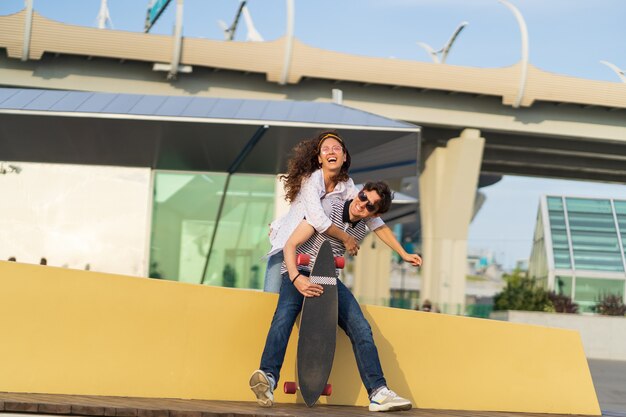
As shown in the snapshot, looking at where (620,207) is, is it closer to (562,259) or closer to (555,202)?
(555,202)

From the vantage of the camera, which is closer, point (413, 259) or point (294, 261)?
point (294, 261)

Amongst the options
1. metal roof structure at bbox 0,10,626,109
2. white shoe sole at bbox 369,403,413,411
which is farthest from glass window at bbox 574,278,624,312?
white shoe sole at bbox 369,403,413,411

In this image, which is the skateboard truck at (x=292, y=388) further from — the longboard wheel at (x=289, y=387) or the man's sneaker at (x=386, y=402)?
the man's sneaker at (x=386, y=402)

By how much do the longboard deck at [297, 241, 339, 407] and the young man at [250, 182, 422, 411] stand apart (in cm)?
8

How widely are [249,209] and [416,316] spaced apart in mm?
14909

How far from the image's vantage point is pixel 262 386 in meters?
6.30

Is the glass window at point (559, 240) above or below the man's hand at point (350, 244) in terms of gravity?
above

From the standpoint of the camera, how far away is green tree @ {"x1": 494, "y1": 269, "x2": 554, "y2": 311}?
35.0 metres

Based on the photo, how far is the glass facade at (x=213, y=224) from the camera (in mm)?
21578

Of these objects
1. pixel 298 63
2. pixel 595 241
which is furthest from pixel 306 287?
pixel 298 63

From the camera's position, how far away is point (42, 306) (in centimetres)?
676

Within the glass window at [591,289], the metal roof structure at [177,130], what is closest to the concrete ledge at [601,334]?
the glass window at [591,289]

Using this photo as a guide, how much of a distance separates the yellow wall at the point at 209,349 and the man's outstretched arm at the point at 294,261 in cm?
66

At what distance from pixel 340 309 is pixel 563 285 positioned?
3307cm
